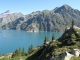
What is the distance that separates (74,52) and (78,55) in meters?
1.62

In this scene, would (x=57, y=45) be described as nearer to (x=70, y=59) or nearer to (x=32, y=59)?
(x=32, y=59)

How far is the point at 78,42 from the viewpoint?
80750 mm

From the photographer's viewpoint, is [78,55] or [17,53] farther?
[17,53]

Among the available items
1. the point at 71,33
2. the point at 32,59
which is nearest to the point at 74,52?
the point at 71,33

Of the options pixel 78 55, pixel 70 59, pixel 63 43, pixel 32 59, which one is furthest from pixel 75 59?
pixel 32 59

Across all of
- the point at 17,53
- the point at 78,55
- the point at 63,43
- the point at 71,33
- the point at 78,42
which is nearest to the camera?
the point at 78,55

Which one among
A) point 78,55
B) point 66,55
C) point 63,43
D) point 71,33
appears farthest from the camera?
point 71,33

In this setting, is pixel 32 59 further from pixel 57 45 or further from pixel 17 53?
pixel 17 53

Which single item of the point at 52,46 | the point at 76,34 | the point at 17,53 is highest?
the point at 76,34

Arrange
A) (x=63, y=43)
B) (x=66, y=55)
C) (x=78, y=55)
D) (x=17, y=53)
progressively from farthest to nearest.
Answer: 1. (x=17, y=53)
2. (x=63, y=43)
3. (x=78, y=55)
4. (x=66, y=55)

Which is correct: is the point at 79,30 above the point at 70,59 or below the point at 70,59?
above

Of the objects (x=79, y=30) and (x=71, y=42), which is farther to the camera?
(x=79, y=30)

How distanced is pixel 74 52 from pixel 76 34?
40.2 metres

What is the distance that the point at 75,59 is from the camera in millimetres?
46125
